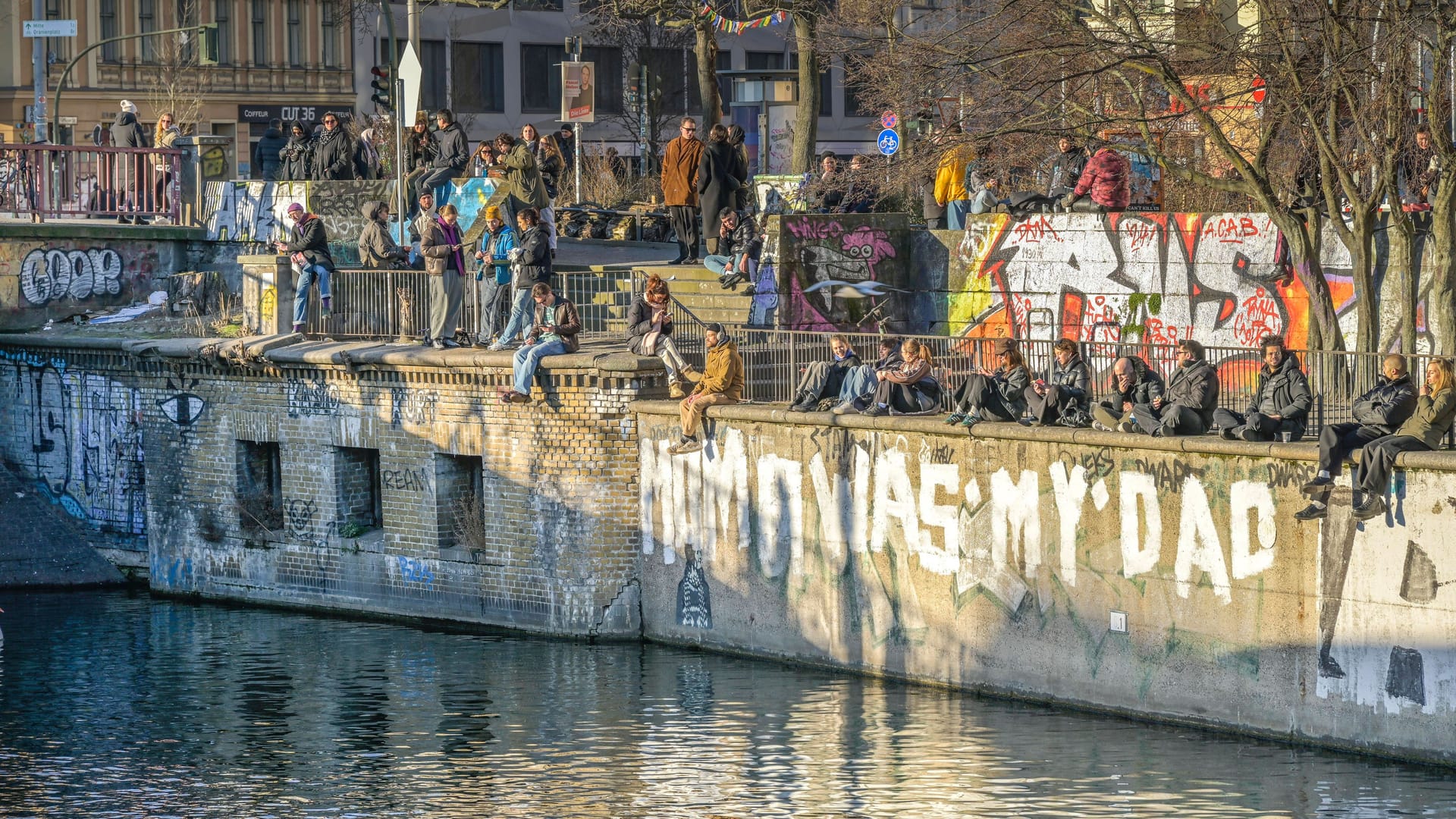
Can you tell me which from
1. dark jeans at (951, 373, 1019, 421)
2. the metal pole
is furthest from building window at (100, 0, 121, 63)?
dark jeans at (951, 373, 1019, 421)

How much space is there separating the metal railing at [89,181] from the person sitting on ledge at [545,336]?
9598 millimetres

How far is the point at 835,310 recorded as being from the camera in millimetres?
27297

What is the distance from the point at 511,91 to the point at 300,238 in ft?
156

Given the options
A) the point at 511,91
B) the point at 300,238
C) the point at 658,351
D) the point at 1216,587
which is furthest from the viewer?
the point at 511,91

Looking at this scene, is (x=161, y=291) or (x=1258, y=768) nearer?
(x=1258, y=768)

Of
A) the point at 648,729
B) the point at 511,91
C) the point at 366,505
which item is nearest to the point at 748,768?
the point at 648,729

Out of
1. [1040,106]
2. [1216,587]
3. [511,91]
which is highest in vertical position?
[511,91]

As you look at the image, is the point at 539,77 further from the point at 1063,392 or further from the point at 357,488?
the point at 1063,392

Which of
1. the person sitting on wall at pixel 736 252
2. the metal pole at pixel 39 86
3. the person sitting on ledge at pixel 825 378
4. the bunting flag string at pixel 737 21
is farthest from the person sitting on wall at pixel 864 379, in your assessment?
the metal pole at pixel 39 86

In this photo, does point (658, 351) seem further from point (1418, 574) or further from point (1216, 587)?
point (1418, 574)

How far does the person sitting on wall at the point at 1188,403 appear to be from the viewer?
19016 mm

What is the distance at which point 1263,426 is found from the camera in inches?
727

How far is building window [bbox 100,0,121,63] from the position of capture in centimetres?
6638

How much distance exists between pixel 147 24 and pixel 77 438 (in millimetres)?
42201
